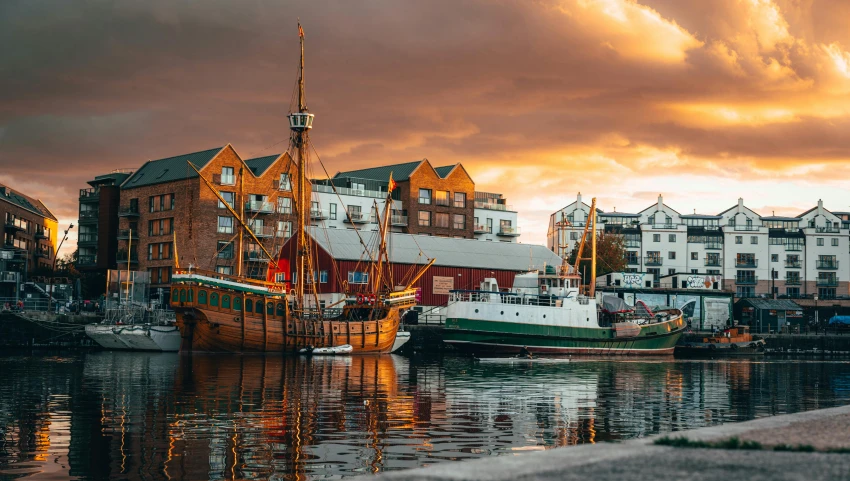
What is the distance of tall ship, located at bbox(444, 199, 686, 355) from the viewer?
7238 centimetres

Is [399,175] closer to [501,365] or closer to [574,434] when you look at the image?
[501,365]

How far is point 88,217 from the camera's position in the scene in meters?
118

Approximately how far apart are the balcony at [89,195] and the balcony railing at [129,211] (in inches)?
403

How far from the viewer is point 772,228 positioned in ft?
508

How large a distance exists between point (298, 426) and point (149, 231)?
84.3 meters

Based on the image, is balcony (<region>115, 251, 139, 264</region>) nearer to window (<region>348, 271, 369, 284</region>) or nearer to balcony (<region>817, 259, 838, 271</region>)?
window (<region>348, 271, 369, 284</region>)

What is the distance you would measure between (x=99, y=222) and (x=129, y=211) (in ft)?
27.7

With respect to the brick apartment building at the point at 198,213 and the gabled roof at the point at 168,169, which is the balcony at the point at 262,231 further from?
the gabled roof at the point at 168,169

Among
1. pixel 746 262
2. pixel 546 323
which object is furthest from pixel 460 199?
pixel 546 323

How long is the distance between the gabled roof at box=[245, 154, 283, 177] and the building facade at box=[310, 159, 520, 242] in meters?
7.10

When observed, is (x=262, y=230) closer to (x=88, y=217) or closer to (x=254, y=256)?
(x=254, y=256)

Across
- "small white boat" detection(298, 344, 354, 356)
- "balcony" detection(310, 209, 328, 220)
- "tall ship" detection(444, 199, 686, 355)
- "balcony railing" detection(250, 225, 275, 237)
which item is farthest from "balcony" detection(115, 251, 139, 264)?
"tall ship" detection(444, 199, 686, 355)

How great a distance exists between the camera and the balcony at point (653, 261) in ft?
500

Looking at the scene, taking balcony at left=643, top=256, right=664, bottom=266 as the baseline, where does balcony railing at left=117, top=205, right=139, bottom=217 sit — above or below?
above
